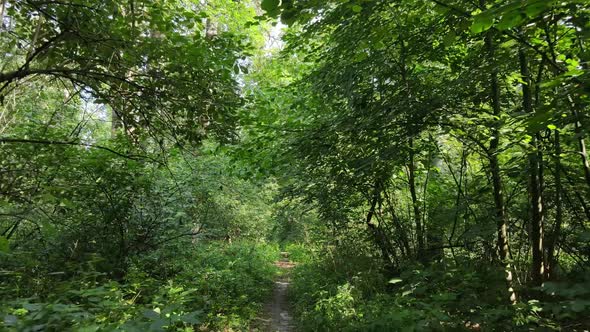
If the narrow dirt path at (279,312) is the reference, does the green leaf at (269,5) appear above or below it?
above

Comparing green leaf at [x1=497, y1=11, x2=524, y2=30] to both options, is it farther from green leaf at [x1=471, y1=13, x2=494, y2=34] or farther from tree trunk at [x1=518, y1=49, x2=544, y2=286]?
tree trunk at [x1=518, y1=49, x2=544, y2=286]

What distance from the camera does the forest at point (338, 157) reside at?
136 inches

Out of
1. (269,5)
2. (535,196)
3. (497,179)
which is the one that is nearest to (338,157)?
(497,179)

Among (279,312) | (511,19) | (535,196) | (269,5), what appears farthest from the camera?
(279,312)

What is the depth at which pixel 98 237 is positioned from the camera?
7582 millimetres

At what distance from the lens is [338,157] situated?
6270 mm

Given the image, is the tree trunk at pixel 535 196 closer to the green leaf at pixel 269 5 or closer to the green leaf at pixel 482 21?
the green leaf at pixel 482 21

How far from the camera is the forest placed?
11.3 feet

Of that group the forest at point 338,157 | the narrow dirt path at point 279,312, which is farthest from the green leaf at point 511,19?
the narrow dirt path at point 279,312

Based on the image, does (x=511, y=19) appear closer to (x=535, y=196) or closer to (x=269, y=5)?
(x=269, y=5)

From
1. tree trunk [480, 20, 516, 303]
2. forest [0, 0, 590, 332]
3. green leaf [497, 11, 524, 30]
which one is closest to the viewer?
green leaf [497, 11, 524, 30]

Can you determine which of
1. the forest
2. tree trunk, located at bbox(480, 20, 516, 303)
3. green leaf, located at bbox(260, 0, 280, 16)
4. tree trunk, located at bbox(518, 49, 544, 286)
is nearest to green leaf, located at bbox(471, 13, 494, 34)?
the forest

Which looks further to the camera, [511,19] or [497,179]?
[497,179]

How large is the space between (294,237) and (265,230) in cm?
354
